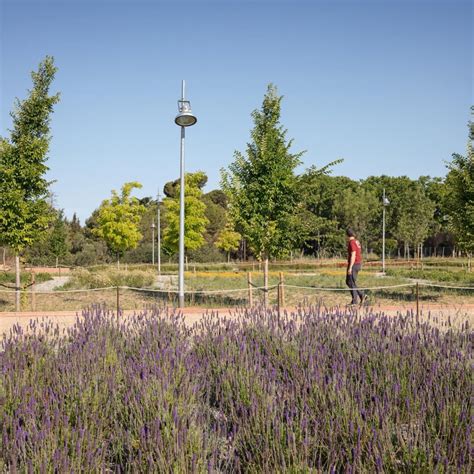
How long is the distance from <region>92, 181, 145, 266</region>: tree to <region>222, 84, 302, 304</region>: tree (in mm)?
22862

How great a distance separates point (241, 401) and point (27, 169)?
36.4ft

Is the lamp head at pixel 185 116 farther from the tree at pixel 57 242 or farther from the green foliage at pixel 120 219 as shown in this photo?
the tree at pixel 57 242

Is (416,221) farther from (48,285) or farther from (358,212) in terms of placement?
(48,285)

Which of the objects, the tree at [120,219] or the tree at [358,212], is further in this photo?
the tree at [358,212]

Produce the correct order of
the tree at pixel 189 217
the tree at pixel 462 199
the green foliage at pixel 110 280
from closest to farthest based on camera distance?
the tree at pixel 462 199 → the green foliage at pixel 110 280 → the tree at pixel 189 217

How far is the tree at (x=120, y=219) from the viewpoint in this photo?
35125 millimetres

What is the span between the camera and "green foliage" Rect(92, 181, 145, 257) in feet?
115

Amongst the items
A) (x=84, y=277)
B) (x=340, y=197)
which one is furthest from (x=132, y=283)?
(x=340, y=197)

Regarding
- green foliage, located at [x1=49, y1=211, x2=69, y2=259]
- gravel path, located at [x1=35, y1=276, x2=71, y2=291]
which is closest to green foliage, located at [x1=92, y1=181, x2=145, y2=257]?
green foliage, located at [x1=49, y1=211, x2=69, y2=259]

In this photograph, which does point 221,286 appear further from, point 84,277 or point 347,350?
point 347,350

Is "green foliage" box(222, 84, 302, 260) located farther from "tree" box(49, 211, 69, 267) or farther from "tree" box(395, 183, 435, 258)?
"tree" box(395, 183, 435, 258)

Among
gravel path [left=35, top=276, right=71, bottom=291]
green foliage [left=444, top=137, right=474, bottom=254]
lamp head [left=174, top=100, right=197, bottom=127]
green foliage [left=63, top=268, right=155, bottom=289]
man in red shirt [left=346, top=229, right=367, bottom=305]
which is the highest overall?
lamp head [left=174, top=100, right=197, bottom=127]

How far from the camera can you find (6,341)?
543 cm

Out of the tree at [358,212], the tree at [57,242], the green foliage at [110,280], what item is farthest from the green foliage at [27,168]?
the tree at [358,212]
